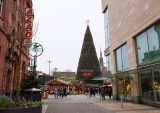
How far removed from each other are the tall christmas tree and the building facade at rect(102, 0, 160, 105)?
36984 mm

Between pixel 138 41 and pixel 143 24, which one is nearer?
pixel 143 24

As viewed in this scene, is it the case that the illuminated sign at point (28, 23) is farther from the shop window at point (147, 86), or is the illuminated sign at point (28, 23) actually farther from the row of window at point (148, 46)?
the shop window at point (147, 86)

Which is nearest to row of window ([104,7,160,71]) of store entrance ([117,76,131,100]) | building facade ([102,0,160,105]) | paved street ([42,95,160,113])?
building facade ([102,0,160,105])

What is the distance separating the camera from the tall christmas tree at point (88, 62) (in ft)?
228

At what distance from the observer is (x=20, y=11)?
2658cm

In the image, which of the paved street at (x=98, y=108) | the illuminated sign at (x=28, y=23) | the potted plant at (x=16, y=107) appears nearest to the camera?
the potted plant at (x=16, y=107)

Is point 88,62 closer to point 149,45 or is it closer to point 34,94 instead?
point 149,45

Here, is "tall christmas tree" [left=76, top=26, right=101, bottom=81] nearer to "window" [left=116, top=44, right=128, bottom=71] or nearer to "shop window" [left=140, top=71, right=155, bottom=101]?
"window" [left=116, top=44, right=128, bottom=71]

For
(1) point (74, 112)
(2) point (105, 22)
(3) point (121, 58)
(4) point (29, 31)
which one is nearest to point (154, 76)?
(1) point (74, 112)

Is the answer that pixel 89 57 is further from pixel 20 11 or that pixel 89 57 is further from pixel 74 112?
pixel 74 112

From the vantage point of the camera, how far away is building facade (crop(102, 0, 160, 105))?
19833 millimetres

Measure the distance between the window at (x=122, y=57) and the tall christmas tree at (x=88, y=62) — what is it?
125 feet

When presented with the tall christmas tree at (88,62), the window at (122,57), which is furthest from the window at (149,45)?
the tall christmas tree at (88,62)

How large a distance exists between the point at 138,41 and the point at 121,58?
592 cm
